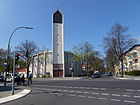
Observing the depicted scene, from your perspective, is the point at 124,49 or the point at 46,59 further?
the point at 46,59

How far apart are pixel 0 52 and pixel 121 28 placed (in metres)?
39.3

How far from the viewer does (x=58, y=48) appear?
2312 inches

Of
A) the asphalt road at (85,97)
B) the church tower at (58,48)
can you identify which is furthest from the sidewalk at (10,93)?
the church tower at (58,48)

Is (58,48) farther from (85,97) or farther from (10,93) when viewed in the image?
(85,97)

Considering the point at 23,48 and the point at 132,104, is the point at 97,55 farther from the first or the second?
the point at 132,104

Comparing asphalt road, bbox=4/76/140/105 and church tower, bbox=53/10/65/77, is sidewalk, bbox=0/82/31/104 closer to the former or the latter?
asphalt road, bbox=4/76/140/105

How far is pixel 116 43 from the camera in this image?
43625mm

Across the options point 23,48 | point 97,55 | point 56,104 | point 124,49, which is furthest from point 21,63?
point 56,104

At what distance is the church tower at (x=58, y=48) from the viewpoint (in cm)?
5841

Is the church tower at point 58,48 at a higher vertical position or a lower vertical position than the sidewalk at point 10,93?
higher

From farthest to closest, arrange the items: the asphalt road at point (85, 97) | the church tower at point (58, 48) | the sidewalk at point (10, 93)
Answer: the church tower at point (58, 48)
the sidewalk at point (10, 93)
the asphalt road at point (85, 97)

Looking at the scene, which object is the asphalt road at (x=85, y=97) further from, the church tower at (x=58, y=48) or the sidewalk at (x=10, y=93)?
the church tower at (x=58, y=48)

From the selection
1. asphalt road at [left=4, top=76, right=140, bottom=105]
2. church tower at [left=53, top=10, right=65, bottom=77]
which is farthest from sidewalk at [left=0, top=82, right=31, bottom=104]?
church tower at [left=53, top=10, right=65, bottom=77]

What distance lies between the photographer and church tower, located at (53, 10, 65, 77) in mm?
58406
